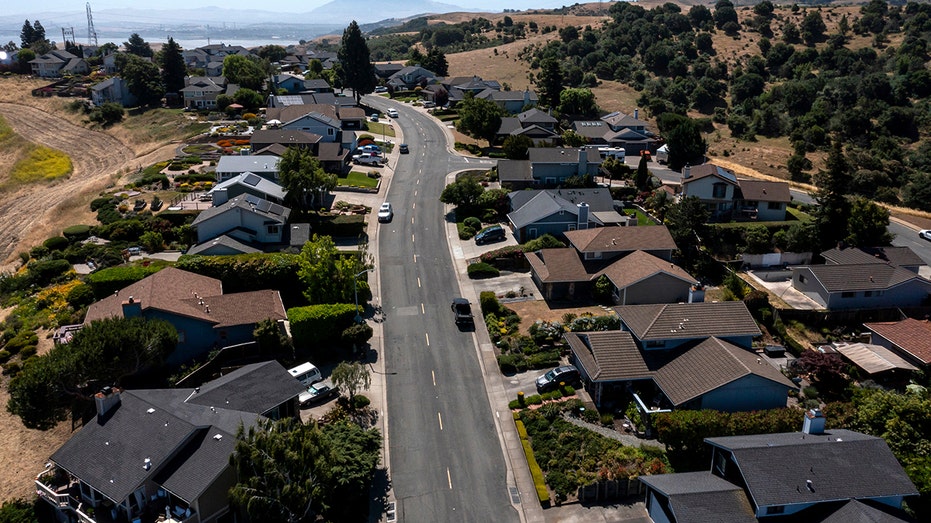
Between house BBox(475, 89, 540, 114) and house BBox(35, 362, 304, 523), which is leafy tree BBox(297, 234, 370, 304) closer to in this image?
house BBox(35, 362, 304, 523)

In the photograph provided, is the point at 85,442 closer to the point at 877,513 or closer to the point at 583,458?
the point at 583,458

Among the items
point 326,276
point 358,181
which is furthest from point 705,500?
point 358,181

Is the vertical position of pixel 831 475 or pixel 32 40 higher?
pixel 32 40

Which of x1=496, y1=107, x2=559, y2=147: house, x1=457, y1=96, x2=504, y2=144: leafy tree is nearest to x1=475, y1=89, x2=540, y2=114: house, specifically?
x1=496, y1=107, x2=559, y2=147: house

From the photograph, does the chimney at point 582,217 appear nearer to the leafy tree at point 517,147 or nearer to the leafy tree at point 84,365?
the leafy tree at point 517,147

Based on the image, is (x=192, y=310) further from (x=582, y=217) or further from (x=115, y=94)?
(x=115, y=94)

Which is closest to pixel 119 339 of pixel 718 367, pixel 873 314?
pixel 718 367

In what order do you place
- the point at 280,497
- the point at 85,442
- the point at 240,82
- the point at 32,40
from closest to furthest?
the point at 280,497, the point at 85,442, the point at 240,82, the point at 32,40
